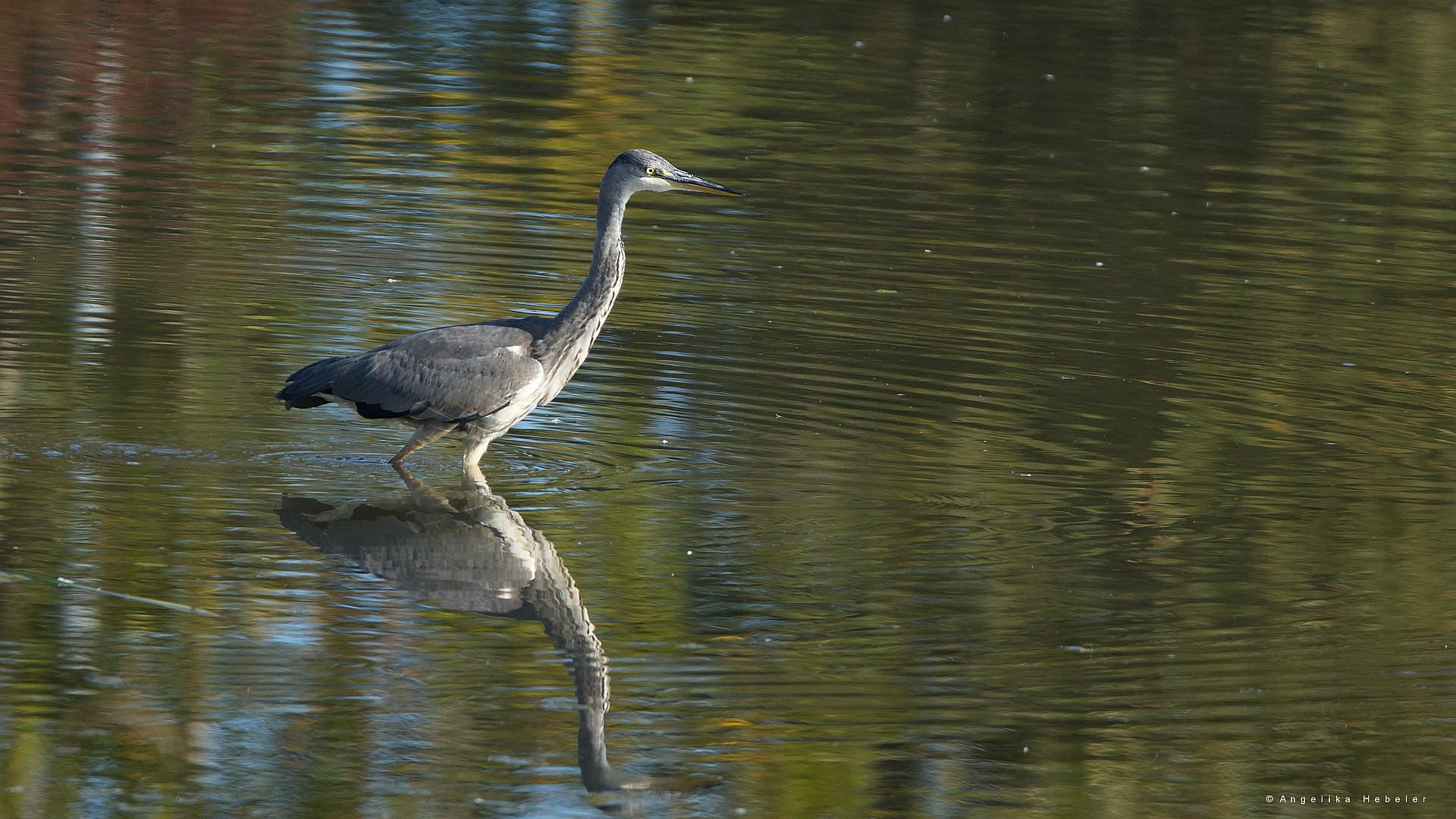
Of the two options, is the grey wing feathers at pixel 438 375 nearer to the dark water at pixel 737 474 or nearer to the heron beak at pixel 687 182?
the dark water at pixel 737 474

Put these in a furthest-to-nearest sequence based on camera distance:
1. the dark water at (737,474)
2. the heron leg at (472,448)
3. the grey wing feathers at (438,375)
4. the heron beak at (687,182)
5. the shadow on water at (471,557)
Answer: the heron leg at (472,448), the heron beak at (687,182), the grey wing feathers at (438,375), the shadow on water at (471,557), the dark water at (737,474)

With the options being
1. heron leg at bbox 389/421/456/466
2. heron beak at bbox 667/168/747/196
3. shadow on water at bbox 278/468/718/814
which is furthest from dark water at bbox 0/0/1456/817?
heron beak at bbox 667/168/747/196

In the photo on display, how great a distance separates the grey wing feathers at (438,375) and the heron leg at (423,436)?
0.08 metres

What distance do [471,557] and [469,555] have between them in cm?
3

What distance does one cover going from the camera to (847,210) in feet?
60.1

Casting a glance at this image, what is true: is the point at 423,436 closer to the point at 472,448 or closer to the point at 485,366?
the point at 472,448

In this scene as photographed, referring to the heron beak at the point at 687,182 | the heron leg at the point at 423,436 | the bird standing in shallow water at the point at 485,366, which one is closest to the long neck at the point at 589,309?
the bird standing in shallow water at the point at 485,366

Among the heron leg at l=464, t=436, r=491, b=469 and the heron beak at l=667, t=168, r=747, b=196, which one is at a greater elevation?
the heron beak at l=667, t=168, r=747, b=196

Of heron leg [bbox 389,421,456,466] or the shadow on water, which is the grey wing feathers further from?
the shadow on water

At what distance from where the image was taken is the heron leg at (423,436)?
34.7ft

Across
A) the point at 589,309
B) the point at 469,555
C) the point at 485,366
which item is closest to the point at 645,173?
the point at 589,309

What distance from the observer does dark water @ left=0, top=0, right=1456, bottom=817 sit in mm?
7371

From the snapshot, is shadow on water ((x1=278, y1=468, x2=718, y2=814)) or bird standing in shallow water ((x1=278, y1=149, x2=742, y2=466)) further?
bird standing in shallow water ((x1=278, y1=149, x2=742, y2=466))

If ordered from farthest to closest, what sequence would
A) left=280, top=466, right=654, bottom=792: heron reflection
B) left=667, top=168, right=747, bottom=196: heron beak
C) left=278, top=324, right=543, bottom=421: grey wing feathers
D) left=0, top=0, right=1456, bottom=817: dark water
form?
left=667, top=168, right=747, bottom=196: heron beak < left=278, top=324, right=543, bottom=421: grey wing feathers < left=280, top=466, right=654, bottom=792: heron reflection < left=0, top=0, right=1456, bottom=817: dark water
